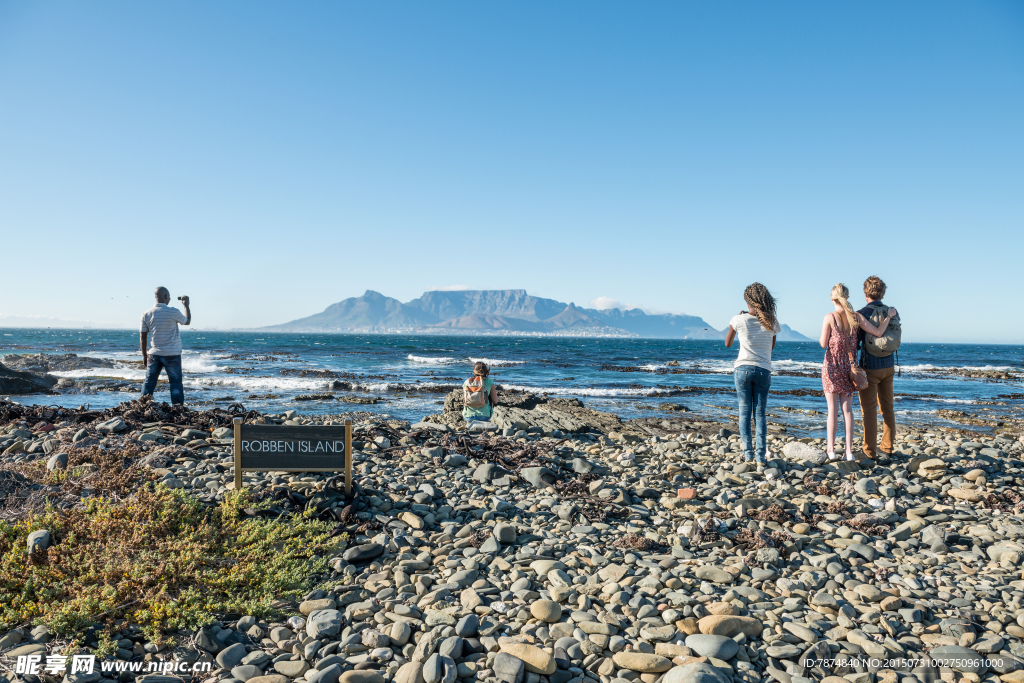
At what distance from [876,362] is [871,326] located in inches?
19.2

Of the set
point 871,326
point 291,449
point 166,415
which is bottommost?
point 166,415

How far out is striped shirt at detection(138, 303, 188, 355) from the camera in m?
8.47

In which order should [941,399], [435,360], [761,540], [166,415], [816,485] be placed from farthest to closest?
[435,360], [941,399], [166,415], [816,485], [761,540]

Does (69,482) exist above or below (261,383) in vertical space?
above

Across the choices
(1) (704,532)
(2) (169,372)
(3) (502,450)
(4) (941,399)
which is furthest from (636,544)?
(4) (941,399)

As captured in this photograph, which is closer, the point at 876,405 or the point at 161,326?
the point at 876,405

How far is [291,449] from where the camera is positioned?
498 cm

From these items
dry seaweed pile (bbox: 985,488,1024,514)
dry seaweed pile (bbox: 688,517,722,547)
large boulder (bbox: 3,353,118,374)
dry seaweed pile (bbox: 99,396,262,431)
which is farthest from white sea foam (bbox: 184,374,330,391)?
dry seaweed pile (bbox: 985,488,1024,514)

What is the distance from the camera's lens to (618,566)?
13.7ft

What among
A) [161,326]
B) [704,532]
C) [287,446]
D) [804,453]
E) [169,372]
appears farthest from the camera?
[169,372]

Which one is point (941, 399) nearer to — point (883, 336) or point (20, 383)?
point (883, 336)

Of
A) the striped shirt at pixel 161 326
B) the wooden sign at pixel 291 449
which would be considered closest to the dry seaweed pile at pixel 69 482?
the wooden sign at pixel 291 449

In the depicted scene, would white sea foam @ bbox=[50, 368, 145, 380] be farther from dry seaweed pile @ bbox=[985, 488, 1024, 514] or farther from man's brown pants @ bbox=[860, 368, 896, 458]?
dry seaweed pile @ bbox=[985, 488, 1024, 514]

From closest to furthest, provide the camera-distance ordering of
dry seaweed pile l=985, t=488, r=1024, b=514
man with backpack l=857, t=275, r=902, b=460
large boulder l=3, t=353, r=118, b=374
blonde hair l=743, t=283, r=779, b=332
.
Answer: dry seaweed pile l=985, t=488, r=1024, b=514
blonde hair l=743, t=283, r=779, b=332
man with backpack l=857, t=275, r=902, b=460
large boulder l=3, t=353, r=118, b=374
